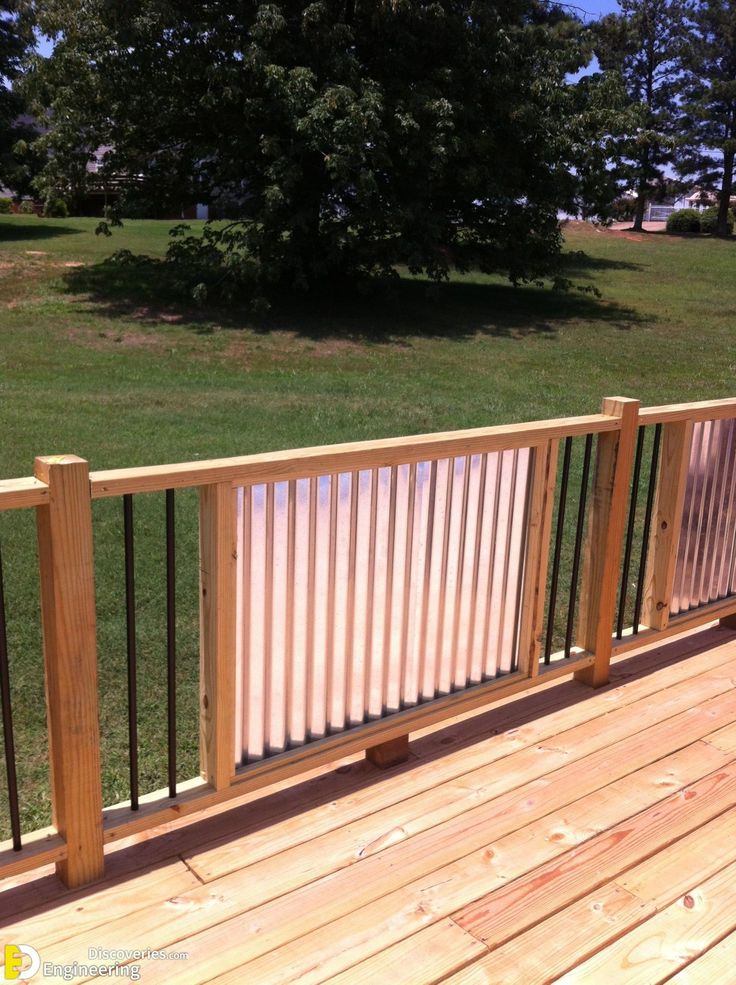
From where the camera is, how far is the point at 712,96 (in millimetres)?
39062

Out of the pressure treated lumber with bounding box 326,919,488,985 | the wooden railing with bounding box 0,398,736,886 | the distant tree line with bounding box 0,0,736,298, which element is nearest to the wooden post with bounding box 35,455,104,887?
the wooden railing with bounding box 0,398,736,886

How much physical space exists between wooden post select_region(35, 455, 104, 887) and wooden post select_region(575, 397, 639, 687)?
6.31 feet

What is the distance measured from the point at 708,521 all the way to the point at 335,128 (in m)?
11.8

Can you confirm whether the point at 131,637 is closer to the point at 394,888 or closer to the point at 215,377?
the point at 394,888

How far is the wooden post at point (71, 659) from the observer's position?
6.84 ft

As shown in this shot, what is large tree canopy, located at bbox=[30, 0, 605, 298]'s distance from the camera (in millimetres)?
14969

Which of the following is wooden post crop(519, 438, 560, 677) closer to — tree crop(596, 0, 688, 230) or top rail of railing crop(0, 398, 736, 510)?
top rail of railing crop(0, 398, 736, 510)

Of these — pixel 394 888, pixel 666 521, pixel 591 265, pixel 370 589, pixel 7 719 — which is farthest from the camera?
pixel 591 265

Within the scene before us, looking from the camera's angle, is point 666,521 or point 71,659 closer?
point 71,659

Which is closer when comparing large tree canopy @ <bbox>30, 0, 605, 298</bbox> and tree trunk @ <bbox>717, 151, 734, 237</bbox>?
large tree canopy @ <bbox>30, 0, 605, 298</bbox>

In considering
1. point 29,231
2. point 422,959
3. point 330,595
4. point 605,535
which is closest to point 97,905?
point 422,959

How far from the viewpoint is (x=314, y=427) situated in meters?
9.31

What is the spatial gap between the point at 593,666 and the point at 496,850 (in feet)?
3.85

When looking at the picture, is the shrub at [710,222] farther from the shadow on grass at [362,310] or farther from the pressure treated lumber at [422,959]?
the pressure treated lumber at [422,959]
